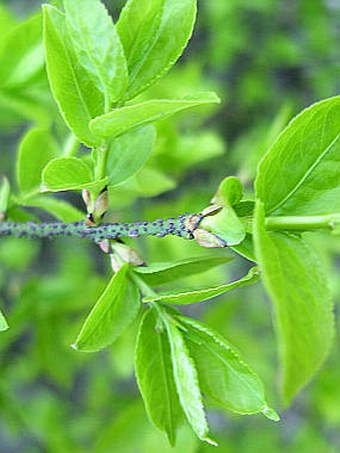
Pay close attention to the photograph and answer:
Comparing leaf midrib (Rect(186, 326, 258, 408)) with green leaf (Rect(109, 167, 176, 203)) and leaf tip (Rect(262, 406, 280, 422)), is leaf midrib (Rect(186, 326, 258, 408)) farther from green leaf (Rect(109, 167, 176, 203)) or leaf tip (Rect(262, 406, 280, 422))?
green leaf (Rect(109, 167, 176, 203))

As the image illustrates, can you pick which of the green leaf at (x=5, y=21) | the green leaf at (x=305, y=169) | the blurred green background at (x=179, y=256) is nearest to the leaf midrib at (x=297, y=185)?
the green leaf at (x=305, y=169)

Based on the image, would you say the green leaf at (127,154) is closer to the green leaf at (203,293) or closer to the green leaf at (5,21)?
the green leaf at (203,293)

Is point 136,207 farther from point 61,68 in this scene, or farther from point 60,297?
point 61,68

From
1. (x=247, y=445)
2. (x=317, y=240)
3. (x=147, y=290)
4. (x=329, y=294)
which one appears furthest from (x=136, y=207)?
(x=329, y=294)

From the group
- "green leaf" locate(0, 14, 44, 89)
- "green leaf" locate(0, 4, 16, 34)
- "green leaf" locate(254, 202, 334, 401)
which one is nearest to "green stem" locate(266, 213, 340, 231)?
"green leaf" locate(254, 202, 334, 401)

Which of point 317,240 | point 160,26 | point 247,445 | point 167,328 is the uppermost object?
point 160,26
